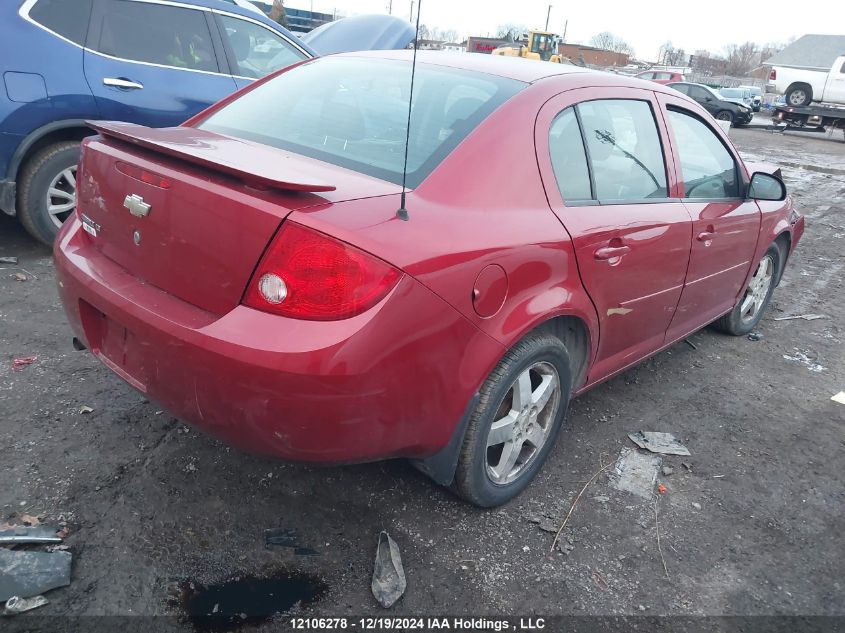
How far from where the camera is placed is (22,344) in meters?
3.41

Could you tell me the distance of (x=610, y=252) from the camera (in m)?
2.62

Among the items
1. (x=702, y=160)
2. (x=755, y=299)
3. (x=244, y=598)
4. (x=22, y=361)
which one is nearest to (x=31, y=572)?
(x=244, y=598)

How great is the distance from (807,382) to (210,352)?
3.76m

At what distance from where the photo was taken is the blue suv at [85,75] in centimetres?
418

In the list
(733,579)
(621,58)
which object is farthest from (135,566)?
(621,58)

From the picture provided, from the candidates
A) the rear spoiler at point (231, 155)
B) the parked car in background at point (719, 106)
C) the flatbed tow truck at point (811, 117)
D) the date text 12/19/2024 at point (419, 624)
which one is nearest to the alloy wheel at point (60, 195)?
the rear spoiler at point (231, 155)

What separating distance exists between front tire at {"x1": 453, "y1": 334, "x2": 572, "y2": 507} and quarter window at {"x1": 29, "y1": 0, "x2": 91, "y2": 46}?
13.1 ft

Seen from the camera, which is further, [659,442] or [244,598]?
[659,442]

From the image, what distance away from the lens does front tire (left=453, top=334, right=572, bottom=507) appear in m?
2.26

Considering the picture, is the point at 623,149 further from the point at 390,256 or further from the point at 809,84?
the point at 809,84

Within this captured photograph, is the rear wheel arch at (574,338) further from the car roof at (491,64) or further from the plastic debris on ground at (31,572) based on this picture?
the plastic debris on ground at (31,572)

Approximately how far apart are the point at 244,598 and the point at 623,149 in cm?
237

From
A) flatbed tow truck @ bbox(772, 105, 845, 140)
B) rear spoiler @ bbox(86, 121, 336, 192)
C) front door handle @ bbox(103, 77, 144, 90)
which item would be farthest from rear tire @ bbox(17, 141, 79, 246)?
flatbed tow truck @ bbox(772, 105, 845, 140)

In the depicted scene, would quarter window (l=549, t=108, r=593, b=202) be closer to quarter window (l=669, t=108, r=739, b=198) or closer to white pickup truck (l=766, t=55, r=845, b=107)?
quarter window (l=669, t=108, r=739, b=198)
